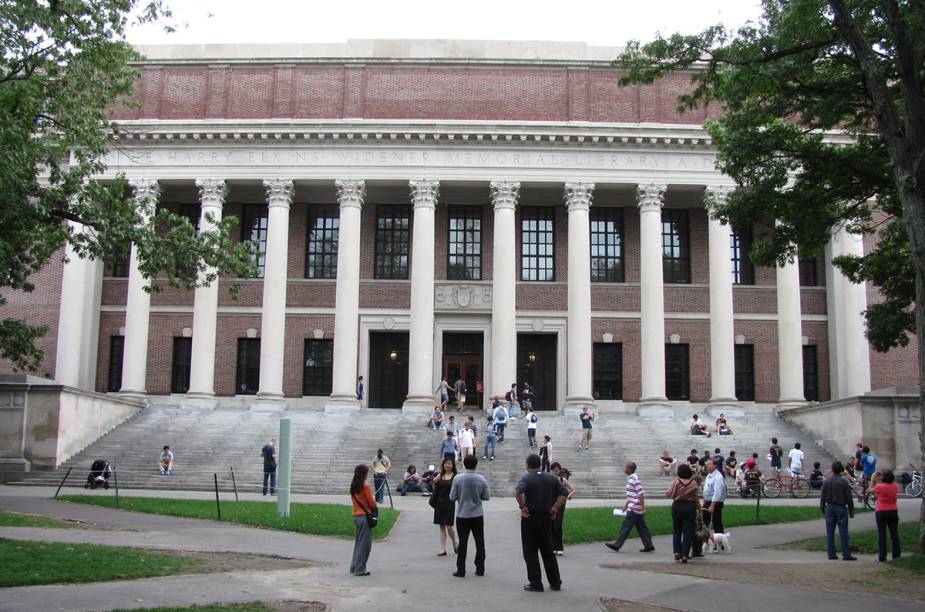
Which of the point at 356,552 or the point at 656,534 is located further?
the point at 656,534

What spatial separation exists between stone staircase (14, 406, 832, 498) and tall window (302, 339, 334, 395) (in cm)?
448

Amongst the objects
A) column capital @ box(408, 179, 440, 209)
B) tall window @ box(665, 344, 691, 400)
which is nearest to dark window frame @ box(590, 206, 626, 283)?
tall window @ box(665, 344, 691, 400)

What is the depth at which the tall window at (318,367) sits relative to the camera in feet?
137

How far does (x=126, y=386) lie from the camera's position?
126 ft

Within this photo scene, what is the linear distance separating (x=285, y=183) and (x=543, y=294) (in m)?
12.5

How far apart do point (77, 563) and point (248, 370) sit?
2917 centimetres

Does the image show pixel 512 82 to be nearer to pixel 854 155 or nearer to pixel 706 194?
pixel 706 194

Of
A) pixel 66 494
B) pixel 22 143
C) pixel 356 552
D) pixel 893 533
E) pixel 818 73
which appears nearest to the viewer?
pixel 356 552

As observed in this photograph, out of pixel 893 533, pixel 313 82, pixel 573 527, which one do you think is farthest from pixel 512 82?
pixel 893 533

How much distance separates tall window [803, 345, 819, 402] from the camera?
41.7 metres

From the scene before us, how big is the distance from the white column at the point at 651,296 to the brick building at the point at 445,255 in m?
0.09

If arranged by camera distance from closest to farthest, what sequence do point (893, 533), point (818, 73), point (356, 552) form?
point (356, 552) → point (893, 533) → point (818, 73)

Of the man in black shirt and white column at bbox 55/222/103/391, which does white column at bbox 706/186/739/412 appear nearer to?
white column at bbox 55/222/103/391

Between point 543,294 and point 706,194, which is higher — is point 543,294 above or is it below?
below
